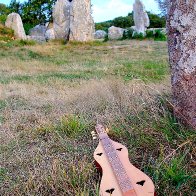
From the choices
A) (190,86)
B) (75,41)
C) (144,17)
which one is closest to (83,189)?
(190,86)

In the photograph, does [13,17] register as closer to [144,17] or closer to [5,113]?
[144,17]

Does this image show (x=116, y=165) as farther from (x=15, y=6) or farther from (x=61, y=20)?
(x=15, y=6)

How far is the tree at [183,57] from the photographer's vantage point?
8.89ft

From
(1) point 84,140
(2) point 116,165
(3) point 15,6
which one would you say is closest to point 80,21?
(3) point 15,6

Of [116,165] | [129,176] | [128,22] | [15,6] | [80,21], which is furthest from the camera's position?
[128,22]

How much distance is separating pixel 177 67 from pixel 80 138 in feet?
3.01

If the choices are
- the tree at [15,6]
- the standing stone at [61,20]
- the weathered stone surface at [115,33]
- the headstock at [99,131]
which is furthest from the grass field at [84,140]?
the tree at [15,6]

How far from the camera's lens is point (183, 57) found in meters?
2.76

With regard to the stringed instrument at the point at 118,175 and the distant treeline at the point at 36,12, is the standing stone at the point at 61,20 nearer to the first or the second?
the distant treeline at the point at 36,12

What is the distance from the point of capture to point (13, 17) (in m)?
19.8

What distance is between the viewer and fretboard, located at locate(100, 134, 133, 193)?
2196mm

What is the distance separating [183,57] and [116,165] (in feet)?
2.98

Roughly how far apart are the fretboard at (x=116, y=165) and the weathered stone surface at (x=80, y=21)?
1473 centimetres

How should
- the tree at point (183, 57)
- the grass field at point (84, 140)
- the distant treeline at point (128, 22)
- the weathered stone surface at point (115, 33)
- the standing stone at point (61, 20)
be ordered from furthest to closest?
1. the distant treeline at point (128, 22)
2. the weathered stone surface at point (115, 33)
3. the standing stone at point (61, 20)
4. the tree at point (183, 57)
5. the grass field at point (84, 140)
